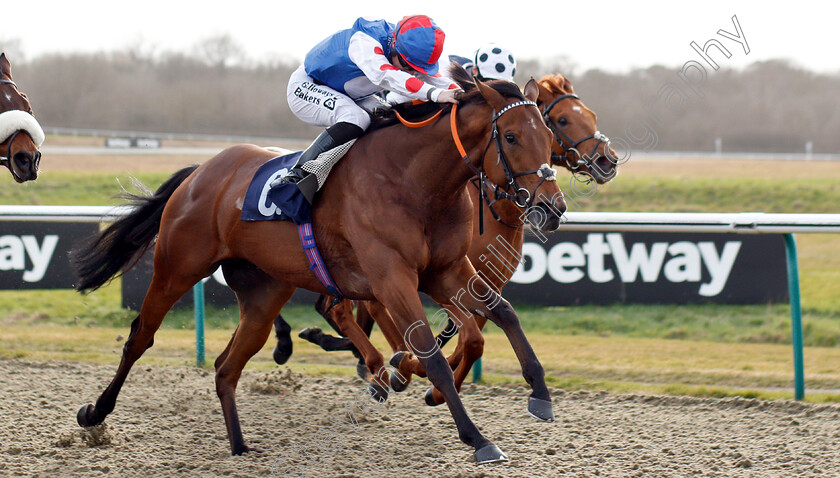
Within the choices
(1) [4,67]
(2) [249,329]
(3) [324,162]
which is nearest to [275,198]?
(3) [324,162]

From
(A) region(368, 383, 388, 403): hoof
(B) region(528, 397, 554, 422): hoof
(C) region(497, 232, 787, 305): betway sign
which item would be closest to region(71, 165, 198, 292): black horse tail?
(A) region(368, 383, 388, 403): hoof

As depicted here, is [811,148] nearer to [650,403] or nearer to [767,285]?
[767,285]

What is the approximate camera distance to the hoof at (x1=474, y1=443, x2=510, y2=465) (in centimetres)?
287

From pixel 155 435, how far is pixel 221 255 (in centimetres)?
93

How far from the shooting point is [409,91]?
3.21 metres

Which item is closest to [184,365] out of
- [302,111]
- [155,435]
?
[155,435]

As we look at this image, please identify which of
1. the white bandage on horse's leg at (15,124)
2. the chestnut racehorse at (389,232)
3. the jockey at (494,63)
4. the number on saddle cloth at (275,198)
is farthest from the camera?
the jockey at (494,63)

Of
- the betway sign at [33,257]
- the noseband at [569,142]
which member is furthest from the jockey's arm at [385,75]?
the betway sign at [33,257]

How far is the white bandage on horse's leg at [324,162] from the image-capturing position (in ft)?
11.4

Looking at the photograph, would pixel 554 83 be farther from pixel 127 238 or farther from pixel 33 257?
pixel 33 257

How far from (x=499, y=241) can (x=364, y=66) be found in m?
1.22

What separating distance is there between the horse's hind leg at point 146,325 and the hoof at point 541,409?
1796mm

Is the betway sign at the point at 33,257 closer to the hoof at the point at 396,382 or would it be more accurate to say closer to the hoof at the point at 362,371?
the hoof at the point at 362,371

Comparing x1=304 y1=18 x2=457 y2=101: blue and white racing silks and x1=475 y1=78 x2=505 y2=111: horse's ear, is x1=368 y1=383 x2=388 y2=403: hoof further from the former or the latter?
x1=475 y1=78 x2=505 y2=111: horse's ear
